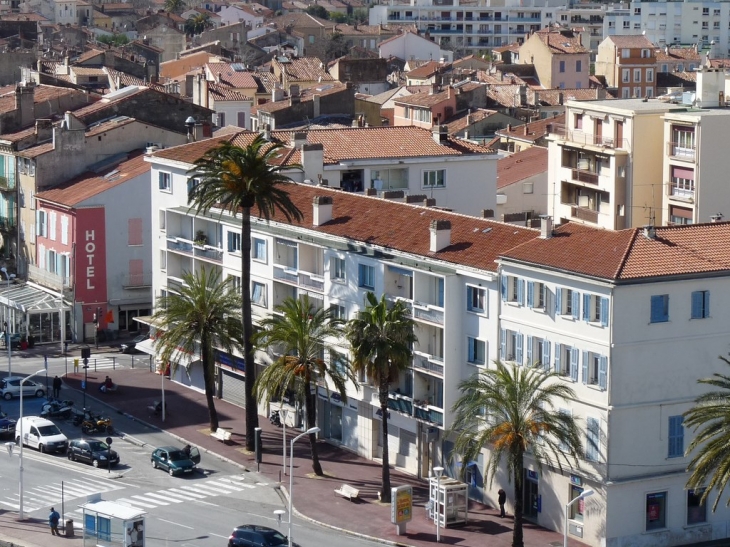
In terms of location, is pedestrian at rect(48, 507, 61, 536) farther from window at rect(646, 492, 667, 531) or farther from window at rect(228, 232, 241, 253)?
window at rect(646, 492, 667, 531)

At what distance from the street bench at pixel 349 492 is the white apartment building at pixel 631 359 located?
344 inches

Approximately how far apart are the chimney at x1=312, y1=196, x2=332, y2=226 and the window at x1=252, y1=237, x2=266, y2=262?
16.8ft

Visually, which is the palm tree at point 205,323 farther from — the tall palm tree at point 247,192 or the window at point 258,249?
the window at point 258,249

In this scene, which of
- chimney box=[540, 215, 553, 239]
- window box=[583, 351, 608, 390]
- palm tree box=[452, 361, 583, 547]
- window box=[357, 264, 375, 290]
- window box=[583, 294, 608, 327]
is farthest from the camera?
window box=[357, 264, 375, 290]

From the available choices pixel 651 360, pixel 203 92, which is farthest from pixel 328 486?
pixel 203 92

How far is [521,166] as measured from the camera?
121 m

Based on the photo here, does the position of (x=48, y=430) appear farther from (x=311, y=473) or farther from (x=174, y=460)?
(x=311, y=473)

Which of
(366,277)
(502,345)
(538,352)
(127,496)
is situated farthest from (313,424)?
(538,352)

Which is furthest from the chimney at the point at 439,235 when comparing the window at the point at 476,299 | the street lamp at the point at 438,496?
the street lamp at the point at 438,496

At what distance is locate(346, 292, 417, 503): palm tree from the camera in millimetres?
77562

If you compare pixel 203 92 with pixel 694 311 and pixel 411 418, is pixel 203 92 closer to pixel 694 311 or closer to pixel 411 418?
pixel 411 418

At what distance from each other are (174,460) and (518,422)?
2013 centimetres

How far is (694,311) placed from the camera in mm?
73062

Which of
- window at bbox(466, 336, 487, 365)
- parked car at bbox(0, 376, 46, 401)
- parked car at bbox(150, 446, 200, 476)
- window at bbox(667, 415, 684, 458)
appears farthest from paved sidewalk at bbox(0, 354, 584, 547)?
window at bbox(466, 336, 487, 365)
